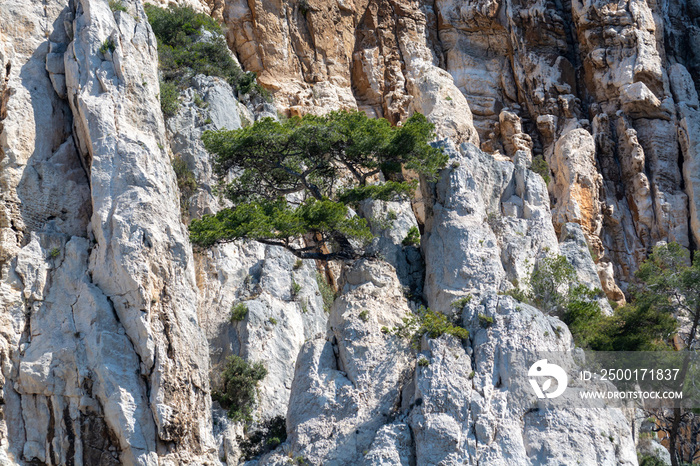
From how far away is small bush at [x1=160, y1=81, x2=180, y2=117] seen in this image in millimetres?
27000

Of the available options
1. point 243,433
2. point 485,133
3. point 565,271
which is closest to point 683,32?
point 485,133

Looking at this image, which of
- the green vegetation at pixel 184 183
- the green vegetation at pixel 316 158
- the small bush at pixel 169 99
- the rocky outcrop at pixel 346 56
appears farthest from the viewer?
the rocky outcrop at pixel 346 56

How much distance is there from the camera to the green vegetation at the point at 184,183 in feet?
82.3

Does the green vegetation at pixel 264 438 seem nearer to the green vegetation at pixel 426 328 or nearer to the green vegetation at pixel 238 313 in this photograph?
the green vegetation at pixel 238 313

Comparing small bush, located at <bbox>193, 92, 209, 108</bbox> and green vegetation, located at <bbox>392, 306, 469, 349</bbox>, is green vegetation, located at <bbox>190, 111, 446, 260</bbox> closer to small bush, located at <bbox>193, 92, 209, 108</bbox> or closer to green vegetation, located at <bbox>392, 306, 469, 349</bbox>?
green vegetation, located at <bbox>392, 306, 469, 349</bbox>

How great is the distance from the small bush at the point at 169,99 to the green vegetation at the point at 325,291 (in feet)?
27.9

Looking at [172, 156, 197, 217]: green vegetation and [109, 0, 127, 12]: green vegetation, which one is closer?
[109, 0, 127, 12]: green vegetation

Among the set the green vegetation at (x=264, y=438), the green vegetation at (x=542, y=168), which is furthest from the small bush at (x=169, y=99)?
the green vegetation at (x=542, y=168)

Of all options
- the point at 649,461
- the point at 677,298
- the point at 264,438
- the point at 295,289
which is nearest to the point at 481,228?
the point at 295,289

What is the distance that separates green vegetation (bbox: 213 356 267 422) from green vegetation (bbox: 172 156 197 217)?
21.2 feet

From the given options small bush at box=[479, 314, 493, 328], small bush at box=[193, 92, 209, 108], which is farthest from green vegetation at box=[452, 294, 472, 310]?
small bush at box=[193, 92, 209, 108]

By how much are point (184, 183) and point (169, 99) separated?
402 centimetres

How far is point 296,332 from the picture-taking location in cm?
2386

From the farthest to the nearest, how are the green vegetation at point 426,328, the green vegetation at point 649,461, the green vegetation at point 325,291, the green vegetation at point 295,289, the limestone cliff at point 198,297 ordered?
the green vegetation at point 325,291 < the green vegetation at point 295,289 < the green vegetation at point 649,461 < the green vegetation at point 426,328 < the limestone cliff at point 198,297
